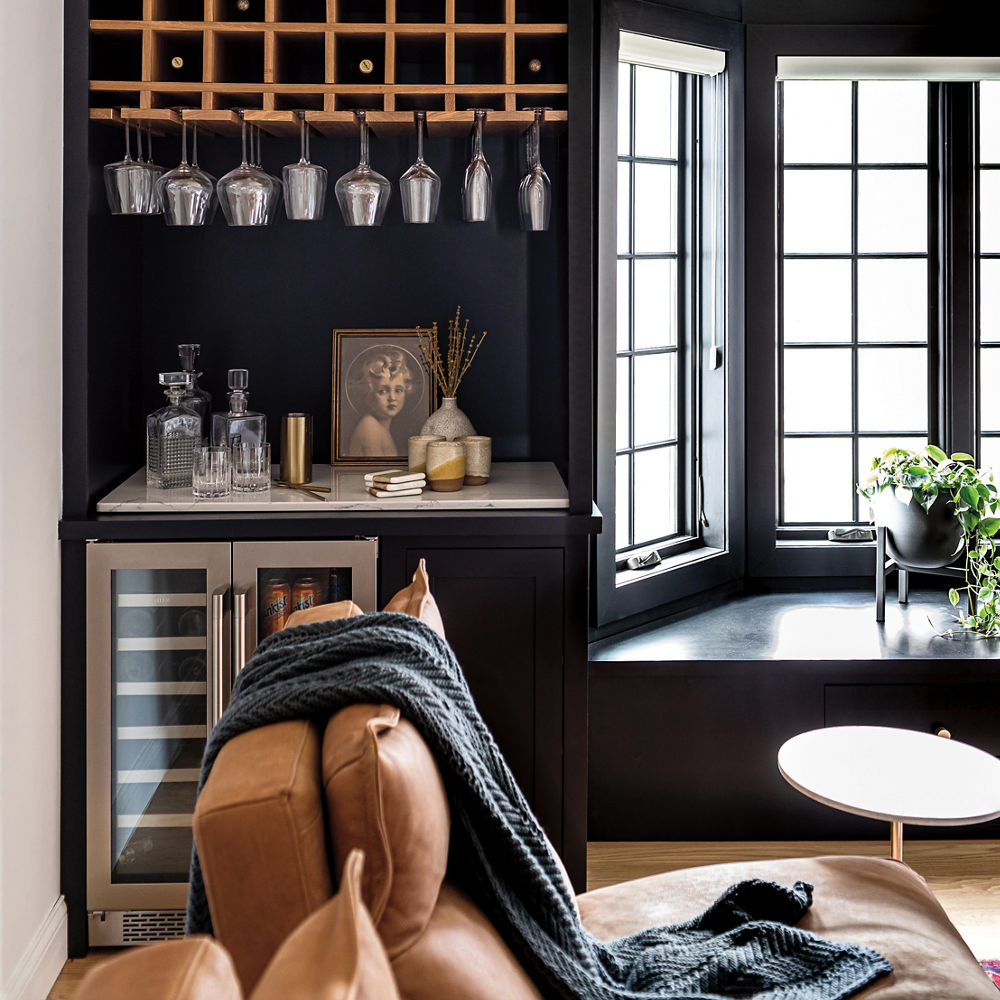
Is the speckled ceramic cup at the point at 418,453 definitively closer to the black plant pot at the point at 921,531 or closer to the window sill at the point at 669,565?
the window sill at the point at 669,565

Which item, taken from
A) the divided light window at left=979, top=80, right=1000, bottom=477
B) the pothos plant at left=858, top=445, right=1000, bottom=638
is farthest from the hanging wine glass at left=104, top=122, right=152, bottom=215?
the divided light window at left=979, top=80, right=1000, bottom=477

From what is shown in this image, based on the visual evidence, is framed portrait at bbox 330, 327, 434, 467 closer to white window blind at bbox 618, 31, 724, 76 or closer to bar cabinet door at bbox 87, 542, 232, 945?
bar cabinet door at bbox 87, 542, 232, 945

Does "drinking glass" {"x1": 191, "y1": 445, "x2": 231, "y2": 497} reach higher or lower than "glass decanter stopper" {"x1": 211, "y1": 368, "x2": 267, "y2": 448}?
lower

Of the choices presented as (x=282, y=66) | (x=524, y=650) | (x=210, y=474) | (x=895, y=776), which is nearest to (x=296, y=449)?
(x=210, y=474)

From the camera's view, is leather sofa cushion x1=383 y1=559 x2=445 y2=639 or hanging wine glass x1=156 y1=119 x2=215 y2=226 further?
hanging wine glass x1=156 y1=119 x2=215 y2=226

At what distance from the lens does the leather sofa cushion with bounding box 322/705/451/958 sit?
1.18 meters

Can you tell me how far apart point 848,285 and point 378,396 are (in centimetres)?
156

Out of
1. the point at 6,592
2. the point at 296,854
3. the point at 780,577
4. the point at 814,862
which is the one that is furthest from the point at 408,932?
the point at 780,577

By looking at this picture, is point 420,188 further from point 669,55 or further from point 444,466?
point 669,55

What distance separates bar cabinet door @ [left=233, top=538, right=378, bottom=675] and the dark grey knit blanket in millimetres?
977

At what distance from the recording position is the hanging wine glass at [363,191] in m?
2.67

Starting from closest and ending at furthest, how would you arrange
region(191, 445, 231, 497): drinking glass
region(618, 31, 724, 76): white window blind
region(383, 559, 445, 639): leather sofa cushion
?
1. region(383, 559, 445, 639): leather sofa cushion
2. region(191, 445, 231, 497): drinking glass
3. region(618, 31, 724, 76): white window blind

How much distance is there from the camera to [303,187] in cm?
264

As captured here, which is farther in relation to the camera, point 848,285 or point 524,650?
point 848,285
